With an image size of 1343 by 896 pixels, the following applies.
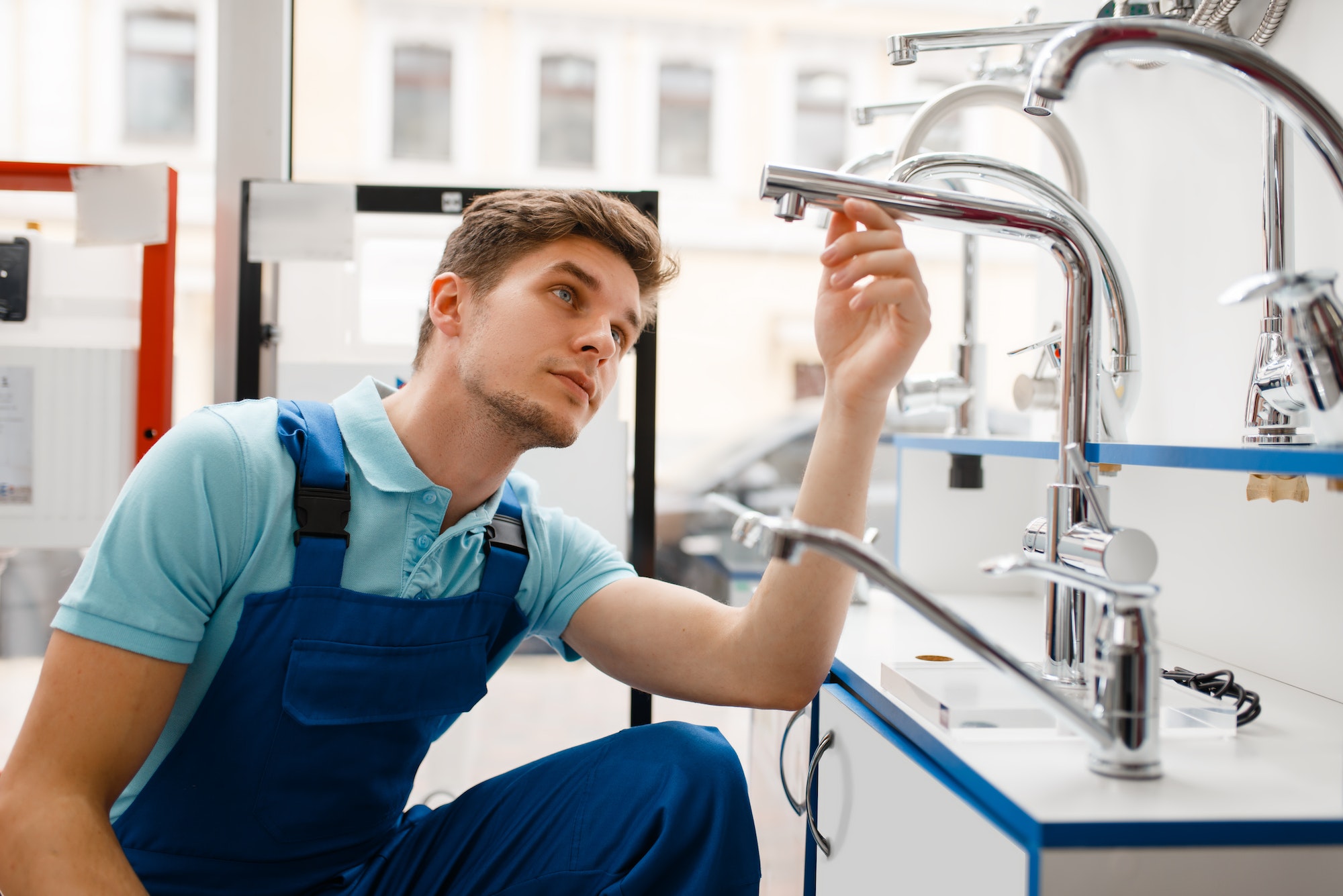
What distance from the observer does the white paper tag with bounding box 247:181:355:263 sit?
1661mm

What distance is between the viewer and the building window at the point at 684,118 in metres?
5.39

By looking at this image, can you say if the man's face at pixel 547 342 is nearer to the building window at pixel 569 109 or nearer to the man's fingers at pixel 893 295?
the man's fingers at pixel 893 295

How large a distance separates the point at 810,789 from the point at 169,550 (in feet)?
2.26

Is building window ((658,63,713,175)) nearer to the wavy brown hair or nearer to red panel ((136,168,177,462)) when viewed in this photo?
red panel ((136,168,177,462))

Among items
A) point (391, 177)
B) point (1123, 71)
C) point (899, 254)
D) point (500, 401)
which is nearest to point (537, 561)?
point (500, 401)

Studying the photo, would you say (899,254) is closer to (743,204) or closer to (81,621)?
(81,621)

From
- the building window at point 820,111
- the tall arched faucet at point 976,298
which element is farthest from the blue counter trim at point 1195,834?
the building window at point 820,111

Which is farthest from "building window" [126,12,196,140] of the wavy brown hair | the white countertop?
the white countertop

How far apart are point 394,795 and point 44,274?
112cm

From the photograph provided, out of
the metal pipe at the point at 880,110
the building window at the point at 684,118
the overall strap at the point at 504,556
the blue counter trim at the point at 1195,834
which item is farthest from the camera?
the building window at the point at 684,118

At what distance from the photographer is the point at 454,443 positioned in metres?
1.13

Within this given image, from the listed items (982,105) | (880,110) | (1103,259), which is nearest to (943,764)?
(1103,259)

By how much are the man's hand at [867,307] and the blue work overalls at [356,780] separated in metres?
0.44

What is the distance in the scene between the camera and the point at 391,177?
4977 millimetres
